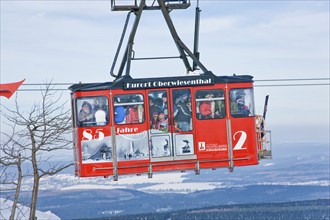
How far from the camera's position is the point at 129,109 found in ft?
99.7

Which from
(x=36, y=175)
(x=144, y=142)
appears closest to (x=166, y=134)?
(x=144, y=142)

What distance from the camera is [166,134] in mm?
30609

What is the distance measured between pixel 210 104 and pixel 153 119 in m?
1.76

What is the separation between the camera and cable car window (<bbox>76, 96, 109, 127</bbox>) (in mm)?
30328

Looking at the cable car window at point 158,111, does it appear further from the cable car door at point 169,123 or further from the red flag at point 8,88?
the red flag at point 8,88

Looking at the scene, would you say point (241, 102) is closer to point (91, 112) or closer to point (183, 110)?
point (183, 110)

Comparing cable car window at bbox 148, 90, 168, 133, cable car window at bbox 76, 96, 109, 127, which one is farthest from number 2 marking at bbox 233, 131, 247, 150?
cable car window at bbox 76, 96, 109, 127

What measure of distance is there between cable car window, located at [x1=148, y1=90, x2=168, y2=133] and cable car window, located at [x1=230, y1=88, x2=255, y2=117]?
206 cm

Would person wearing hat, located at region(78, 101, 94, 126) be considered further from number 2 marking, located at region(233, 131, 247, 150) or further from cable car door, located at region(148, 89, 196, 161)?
number 2 marking, located at region(233, 131, 247, 150)

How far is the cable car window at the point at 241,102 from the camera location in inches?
1228

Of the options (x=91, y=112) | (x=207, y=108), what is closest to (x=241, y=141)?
(x=207, y=108)

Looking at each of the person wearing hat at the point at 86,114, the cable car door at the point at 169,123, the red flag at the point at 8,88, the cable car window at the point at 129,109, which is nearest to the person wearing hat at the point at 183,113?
the cable car door at the point at 169,123

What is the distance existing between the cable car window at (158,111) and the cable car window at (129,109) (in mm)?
283

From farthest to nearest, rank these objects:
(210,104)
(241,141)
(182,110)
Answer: (241,141) → (210,104) → (182,110)
